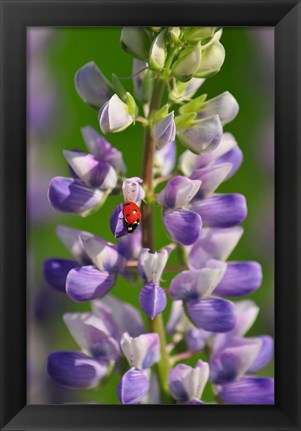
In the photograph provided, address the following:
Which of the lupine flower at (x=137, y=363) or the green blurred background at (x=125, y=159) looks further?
the green blurred background at (x=125, y=159)

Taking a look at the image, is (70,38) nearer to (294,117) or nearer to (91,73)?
(91,73)

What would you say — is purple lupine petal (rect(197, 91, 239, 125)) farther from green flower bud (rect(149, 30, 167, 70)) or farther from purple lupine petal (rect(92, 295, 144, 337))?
purple lupine petal (rect(92, 295, 144, 337))

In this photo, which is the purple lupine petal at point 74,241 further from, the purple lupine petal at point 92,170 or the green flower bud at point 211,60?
the green flower bud at point 211,60

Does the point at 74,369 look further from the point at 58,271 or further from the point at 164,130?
the point at 164,130

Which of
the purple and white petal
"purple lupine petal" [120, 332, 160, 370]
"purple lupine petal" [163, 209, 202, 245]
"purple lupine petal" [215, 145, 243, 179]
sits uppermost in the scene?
"purple lupine petal" [215, 145, 243, 179]

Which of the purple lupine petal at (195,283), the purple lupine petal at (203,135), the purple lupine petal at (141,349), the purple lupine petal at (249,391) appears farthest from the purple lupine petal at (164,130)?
the purple lupine petal at (249,391)

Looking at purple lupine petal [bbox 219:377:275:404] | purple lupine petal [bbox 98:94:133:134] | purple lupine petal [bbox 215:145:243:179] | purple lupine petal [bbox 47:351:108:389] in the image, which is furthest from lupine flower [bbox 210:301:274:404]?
purple lupine petal [bbox 98:94:133:134]

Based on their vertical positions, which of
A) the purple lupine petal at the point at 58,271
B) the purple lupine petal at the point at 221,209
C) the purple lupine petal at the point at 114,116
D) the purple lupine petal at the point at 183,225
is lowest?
the purple lupine petal at the point at 58,271
